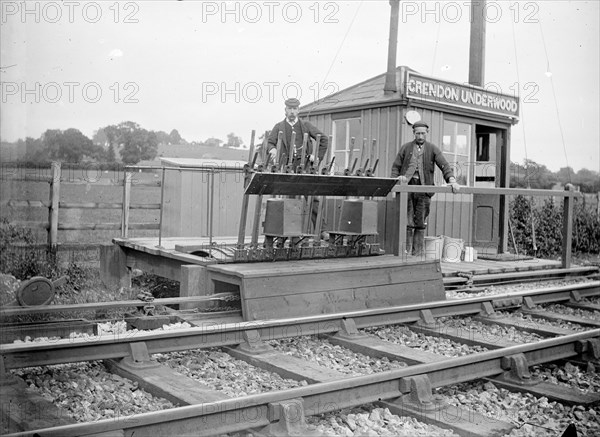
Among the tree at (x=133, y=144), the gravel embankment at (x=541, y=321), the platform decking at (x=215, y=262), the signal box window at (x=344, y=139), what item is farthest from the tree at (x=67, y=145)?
the gravel embankment at (x=541, y=321)

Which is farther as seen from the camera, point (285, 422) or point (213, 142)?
point (213, 142)

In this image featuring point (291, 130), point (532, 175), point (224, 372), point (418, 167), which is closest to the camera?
point (224, 372)

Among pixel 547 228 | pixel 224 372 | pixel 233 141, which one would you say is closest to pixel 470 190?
pixel 224 372

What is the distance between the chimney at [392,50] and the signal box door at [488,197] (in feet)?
8.25

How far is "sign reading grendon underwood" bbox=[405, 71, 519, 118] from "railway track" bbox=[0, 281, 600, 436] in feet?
17.5

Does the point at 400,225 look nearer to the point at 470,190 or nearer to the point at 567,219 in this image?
the point at 470,190

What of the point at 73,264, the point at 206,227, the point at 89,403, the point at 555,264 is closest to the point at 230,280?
the point at 89,403

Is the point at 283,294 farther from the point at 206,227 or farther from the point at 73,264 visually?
the point at 206,227

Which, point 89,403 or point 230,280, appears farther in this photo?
point 230,280

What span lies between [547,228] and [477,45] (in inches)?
206

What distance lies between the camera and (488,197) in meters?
13.1

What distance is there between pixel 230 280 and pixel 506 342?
2.65 metres

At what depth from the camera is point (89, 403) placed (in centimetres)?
392

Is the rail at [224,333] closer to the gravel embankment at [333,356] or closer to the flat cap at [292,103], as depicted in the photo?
the gravel embankment at [333,356]
